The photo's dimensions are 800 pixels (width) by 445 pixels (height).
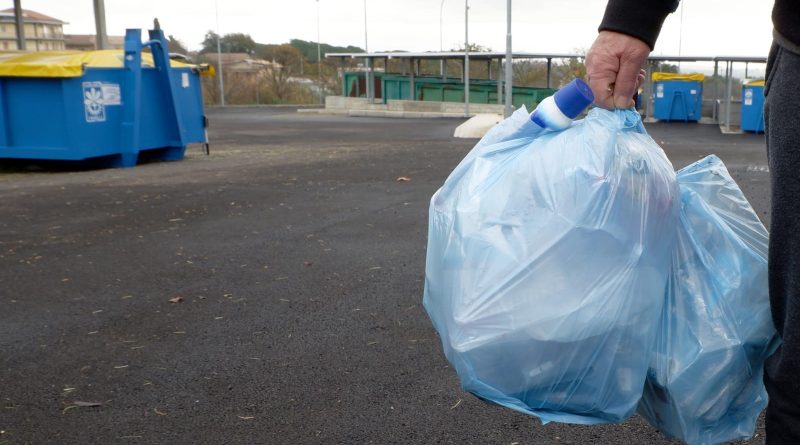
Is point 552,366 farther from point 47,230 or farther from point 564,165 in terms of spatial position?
point 47,230

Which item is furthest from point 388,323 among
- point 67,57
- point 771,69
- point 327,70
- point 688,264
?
point 327,70

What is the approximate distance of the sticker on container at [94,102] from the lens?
1227cm

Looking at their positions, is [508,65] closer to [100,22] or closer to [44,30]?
[100,22]

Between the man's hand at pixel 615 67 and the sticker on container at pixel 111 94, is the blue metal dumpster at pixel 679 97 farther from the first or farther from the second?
the man's hand at pixel 615 67

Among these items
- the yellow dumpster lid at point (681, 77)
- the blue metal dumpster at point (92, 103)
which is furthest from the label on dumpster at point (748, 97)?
the blue metal dumpster at point (92, 103)

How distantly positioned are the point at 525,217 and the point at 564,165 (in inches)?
5.3

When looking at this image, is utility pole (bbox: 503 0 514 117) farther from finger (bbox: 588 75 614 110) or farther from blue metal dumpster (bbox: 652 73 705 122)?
finger (bbox: 588 75 614 110)

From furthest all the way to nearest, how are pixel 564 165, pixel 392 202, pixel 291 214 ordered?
pixel 392 202 < pixel 291 214 < pixel 564 165

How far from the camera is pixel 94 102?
12.5m

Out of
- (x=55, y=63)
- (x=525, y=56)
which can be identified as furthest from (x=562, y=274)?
(x=525, y=56)

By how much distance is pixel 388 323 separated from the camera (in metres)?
4.38

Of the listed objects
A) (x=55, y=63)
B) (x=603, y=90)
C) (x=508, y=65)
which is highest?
(x=55, y=63)

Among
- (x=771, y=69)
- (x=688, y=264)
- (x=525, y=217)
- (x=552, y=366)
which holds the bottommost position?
(x=552, y=366)

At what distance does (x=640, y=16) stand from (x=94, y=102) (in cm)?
1187
